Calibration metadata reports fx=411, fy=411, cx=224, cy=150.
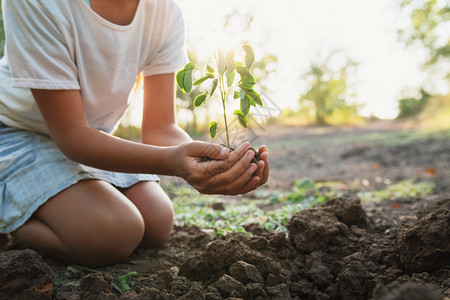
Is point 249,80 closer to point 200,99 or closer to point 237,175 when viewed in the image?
point 200,99

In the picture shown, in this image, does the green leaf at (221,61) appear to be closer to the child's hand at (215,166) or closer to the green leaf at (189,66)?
the green leaf at (189,66)

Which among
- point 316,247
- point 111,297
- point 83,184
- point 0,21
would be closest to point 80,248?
point 83,184

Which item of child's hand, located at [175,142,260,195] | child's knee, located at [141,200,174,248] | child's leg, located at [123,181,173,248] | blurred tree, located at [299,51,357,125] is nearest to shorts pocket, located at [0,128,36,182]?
child's leg, located at [123,181,173,248]

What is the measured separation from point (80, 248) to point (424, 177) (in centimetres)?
389

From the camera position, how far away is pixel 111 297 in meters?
1.25

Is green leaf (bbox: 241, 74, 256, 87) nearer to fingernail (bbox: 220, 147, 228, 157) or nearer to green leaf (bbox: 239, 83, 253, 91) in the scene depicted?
green leaf (bbox: 239, 83, 253, 91)

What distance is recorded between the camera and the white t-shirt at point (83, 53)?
1.65 meters

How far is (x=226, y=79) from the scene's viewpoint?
5.16 feet

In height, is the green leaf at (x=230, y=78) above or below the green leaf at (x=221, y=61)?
below

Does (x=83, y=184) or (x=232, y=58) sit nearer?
(x=232, y=58)

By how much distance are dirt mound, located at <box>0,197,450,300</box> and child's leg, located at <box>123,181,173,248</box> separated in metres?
0.16

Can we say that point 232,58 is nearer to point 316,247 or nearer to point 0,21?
point 316,247

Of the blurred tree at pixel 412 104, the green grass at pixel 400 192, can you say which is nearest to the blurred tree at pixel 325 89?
the blurred tree at pixel 412 104

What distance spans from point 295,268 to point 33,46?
1429 millimetres
